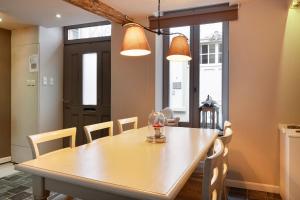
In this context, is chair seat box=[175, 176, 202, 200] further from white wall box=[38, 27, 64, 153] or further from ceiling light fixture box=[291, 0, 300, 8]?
white wall box=[38, 27, 64, 153]

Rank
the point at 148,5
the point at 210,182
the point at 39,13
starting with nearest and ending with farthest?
1. the point at 210,182
2. the point at 148,5
3. the point at 39,13

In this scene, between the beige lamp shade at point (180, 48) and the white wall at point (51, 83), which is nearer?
the beige lamp shade at point (180, 48)

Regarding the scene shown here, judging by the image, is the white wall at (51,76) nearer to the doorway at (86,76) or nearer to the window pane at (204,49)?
the doorway at (86,76)

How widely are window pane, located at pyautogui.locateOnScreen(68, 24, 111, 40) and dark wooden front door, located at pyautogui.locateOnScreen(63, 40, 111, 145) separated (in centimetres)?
15

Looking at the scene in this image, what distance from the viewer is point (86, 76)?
4.06 m

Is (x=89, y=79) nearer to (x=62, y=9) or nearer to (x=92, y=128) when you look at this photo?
(x=62, y=9)

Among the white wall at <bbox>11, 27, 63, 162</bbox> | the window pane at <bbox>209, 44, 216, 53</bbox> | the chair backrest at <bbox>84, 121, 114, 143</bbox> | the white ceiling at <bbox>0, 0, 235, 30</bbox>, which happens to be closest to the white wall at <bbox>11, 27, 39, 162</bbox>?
the white wall at <bbox>11, 27, 63, 162</bbox>

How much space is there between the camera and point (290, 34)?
261cm

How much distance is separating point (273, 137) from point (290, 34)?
1215 millimetres

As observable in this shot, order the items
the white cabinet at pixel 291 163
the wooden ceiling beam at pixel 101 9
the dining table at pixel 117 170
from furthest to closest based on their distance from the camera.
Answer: the wooden ceiling beam at pixel 101 9 → the white cabinet at pixel 291 163 → the dining table at pixel 117 170

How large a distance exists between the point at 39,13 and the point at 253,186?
3.64 meters

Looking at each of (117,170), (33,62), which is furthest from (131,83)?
(117,170)

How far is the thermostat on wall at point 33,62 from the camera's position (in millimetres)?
3764

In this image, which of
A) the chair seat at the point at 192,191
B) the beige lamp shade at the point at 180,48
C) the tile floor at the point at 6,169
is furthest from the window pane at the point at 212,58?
the tile floor at the point at 6,169
